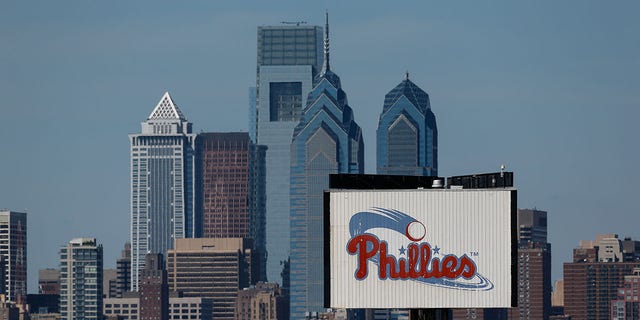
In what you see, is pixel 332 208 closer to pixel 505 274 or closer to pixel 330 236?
pixel 330 236

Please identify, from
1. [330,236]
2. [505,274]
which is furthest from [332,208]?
[505,274]
